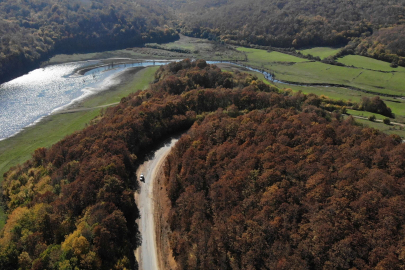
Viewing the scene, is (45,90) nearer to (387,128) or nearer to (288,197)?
(288,197)

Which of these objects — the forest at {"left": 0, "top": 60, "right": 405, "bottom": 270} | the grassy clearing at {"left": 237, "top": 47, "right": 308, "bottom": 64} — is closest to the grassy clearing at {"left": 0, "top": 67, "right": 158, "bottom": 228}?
the forest at {"left": 0, "top": 60, "right": 405, "bottom": 270}

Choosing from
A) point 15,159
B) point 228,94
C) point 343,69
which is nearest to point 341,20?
point 343,69

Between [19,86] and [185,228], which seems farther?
[19,86]

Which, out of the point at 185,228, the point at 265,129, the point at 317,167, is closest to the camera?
the point at 317,167

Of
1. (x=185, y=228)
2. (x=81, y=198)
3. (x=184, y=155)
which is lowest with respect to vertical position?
(x=185, y=228)

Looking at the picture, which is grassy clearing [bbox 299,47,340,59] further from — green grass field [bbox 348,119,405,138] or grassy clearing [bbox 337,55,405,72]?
green grass field [bbox 348,119,405,138]

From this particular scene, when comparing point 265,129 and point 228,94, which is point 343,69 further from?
point 265,129
